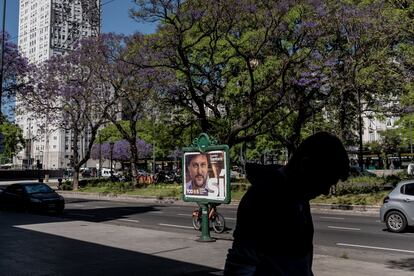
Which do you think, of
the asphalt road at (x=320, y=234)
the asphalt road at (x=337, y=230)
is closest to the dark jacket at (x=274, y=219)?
the asphalt road at (x=320, y=234)

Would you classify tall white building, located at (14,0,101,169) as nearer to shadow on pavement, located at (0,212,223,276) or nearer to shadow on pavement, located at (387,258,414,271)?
shadow on pavement, located at (0,212,223,276)

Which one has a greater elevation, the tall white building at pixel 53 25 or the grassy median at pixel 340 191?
the tall white building at pixel 53 25

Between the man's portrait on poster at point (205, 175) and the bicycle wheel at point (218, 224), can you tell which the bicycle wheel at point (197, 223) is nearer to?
the bicycle wheel at point (218, 224)

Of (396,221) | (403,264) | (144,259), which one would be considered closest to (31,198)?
(144,259)

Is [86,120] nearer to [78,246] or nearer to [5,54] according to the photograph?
[5,54]

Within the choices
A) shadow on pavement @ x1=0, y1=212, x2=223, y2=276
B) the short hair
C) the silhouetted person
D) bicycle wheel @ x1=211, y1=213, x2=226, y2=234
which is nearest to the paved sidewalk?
shadow on pavement @ x1=0, y1=212, x2=223, y2=276

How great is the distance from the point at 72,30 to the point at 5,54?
3964mm

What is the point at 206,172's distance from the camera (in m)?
12.7

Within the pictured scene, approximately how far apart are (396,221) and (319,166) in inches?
537

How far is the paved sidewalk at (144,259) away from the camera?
8.44 metres

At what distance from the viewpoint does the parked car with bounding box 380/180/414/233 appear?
47.5 ft

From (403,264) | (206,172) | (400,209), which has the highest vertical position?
(206,172)

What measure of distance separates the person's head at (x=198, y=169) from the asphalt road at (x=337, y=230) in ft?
5.98

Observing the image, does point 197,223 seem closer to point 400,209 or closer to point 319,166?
point 400,209
